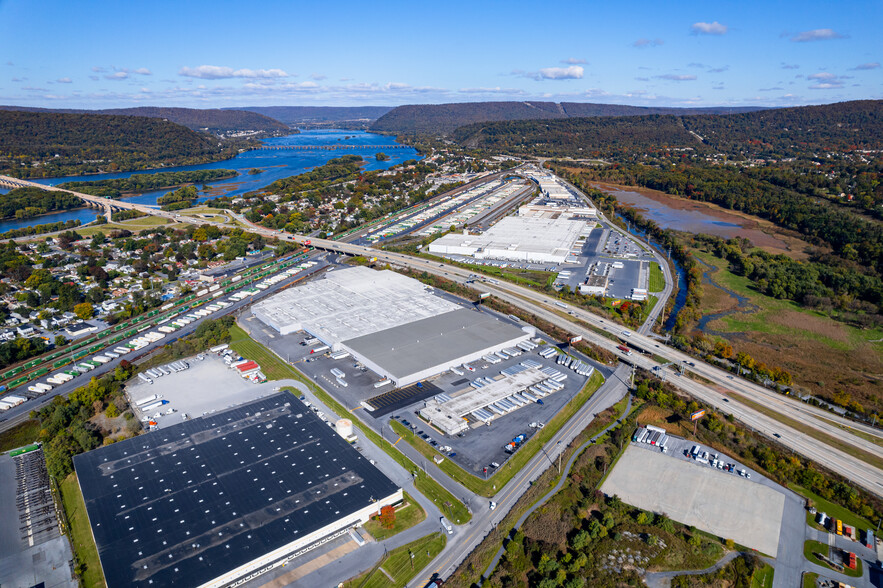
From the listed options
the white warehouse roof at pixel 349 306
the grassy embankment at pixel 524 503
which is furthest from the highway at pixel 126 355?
the grassy embankment at pixel 524 503

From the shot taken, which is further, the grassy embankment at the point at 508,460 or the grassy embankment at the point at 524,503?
the grassy embankment at the point at 508,460

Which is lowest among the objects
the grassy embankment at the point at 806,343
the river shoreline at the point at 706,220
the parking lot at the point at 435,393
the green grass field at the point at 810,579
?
the parking lot at the point at 435,393

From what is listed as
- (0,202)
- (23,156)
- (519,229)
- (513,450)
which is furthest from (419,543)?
(23,156)

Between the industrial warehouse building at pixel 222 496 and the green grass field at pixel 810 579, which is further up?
the green grass field at pixel 810 579

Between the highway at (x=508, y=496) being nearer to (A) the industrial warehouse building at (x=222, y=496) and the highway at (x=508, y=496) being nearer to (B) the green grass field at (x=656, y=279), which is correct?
(A) the industrial warehouse building at (x=222, y=496)

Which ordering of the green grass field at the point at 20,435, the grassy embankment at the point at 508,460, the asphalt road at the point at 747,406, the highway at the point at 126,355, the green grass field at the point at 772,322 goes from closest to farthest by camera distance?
1. the grassy embankment at the point at 508,460
2. the asphalt road at the point at 747,406
3. the green grass field at the point at 20,435
4. the highway at the point at 126,355
5. the green grass field at the point at 772,322

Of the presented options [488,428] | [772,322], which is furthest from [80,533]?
[772,322]

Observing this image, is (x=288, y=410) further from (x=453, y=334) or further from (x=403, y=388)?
(x=453, y=334)
